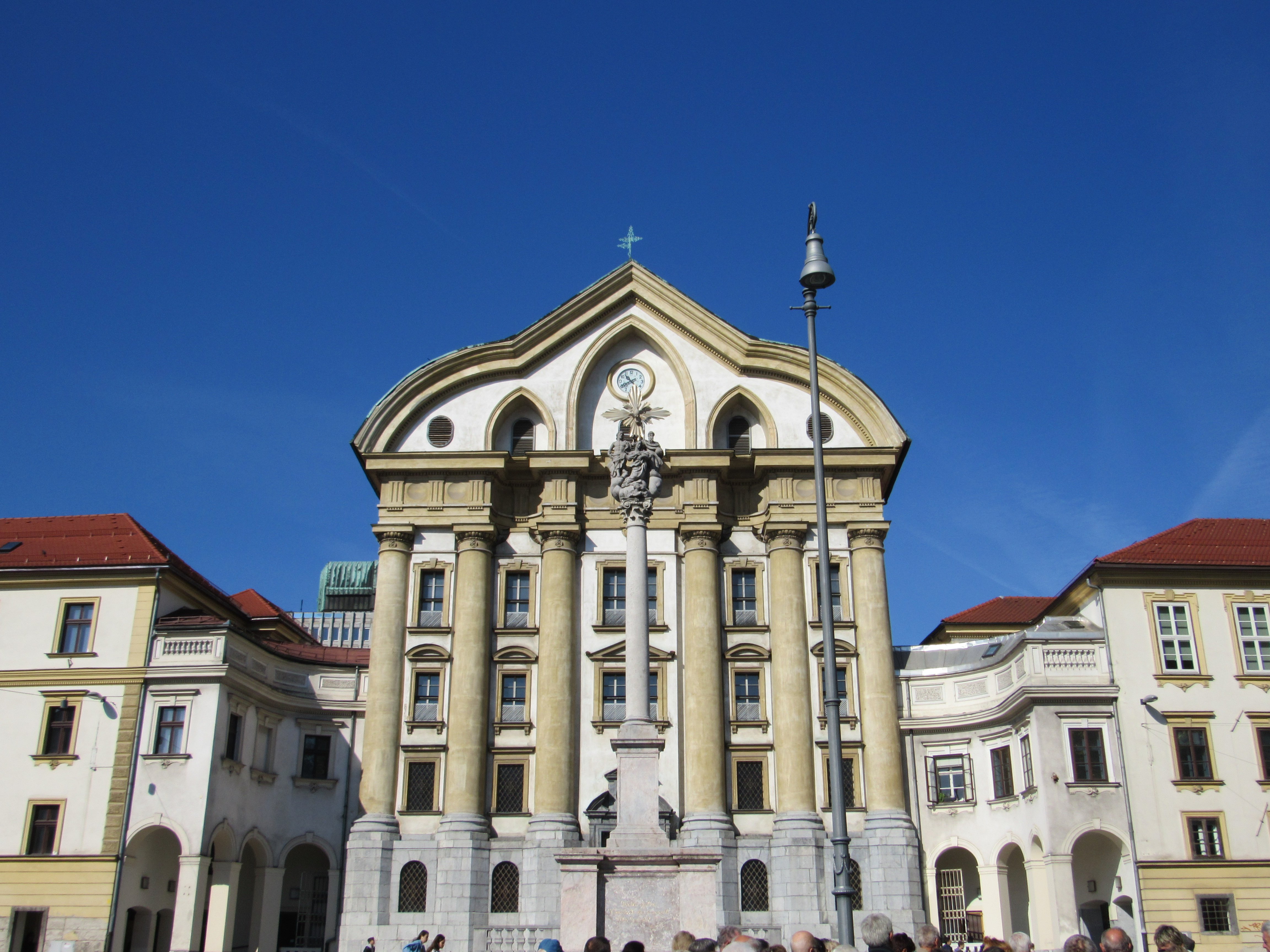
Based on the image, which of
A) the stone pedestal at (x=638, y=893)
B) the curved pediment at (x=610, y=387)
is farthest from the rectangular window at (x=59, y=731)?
the stone pedestal at (x=638, y=893)

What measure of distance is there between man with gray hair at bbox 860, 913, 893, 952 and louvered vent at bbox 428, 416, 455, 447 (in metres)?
36.2

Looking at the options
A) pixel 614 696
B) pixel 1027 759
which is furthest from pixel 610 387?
pixel 1027 759

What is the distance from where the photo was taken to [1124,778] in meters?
37.1

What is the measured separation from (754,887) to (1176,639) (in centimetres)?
1600

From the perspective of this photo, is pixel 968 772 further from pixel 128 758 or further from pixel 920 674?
pixel 128 758

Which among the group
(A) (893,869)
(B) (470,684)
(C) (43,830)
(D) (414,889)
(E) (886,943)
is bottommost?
(E) (886,943)

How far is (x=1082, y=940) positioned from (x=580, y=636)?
111ft

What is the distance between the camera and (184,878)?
118 feet

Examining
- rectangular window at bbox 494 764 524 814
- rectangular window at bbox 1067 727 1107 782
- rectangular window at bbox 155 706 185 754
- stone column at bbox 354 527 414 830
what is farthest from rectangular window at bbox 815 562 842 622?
rectangular window at bbox 155 706 185 754

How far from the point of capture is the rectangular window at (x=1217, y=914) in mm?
35562

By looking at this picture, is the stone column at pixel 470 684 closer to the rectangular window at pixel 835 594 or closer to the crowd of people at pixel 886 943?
the rectangular window at pixel 835 594

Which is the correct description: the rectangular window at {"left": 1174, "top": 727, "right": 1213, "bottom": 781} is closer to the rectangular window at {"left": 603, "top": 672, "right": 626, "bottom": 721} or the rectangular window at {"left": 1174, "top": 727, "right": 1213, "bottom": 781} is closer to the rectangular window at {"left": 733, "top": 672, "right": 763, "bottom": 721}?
the rectangular window at {"left": 733, "top": 672, "right": 763, "bottom": 721}

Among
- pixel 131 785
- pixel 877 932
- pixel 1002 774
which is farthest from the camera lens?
pixel 1002 774

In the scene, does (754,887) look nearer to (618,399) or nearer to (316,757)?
(316,757)
